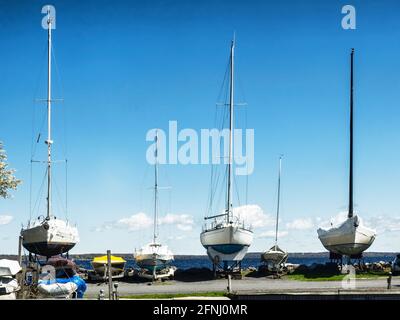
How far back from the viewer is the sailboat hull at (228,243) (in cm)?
5919

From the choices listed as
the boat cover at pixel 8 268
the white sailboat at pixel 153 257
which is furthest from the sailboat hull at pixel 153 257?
the boat cover at pixel 8 268

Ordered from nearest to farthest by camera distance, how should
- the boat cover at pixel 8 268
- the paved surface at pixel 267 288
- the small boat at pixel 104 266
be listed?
the boat cover at pixel 8 268 < the paved surface at pixel 267 288 < the small boat at pixel 104 266

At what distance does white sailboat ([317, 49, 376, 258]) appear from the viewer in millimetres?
55312

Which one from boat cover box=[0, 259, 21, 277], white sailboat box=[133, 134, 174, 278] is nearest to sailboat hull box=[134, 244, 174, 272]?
white sailboat box=[133, 134, 174, 278]

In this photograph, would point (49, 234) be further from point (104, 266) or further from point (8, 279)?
point (8, 279)

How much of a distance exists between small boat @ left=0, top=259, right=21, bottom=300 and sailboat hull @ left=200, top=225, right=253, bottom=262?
87.3 ft

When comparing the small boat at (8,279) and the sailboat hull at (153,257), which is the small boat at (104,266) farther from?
the small boat at (8,279)

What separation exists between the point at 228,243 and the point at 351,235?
11.9 meters

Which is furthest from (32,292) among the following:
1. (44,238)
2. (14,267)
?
(44,238)

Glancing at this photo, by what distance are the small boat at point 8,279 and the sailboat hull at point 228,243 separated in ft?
87.3

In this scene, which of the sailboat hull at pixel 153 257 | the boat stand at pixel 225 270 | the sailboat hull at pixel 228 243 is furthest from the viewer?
the sailboat hull at pixel 153 257
